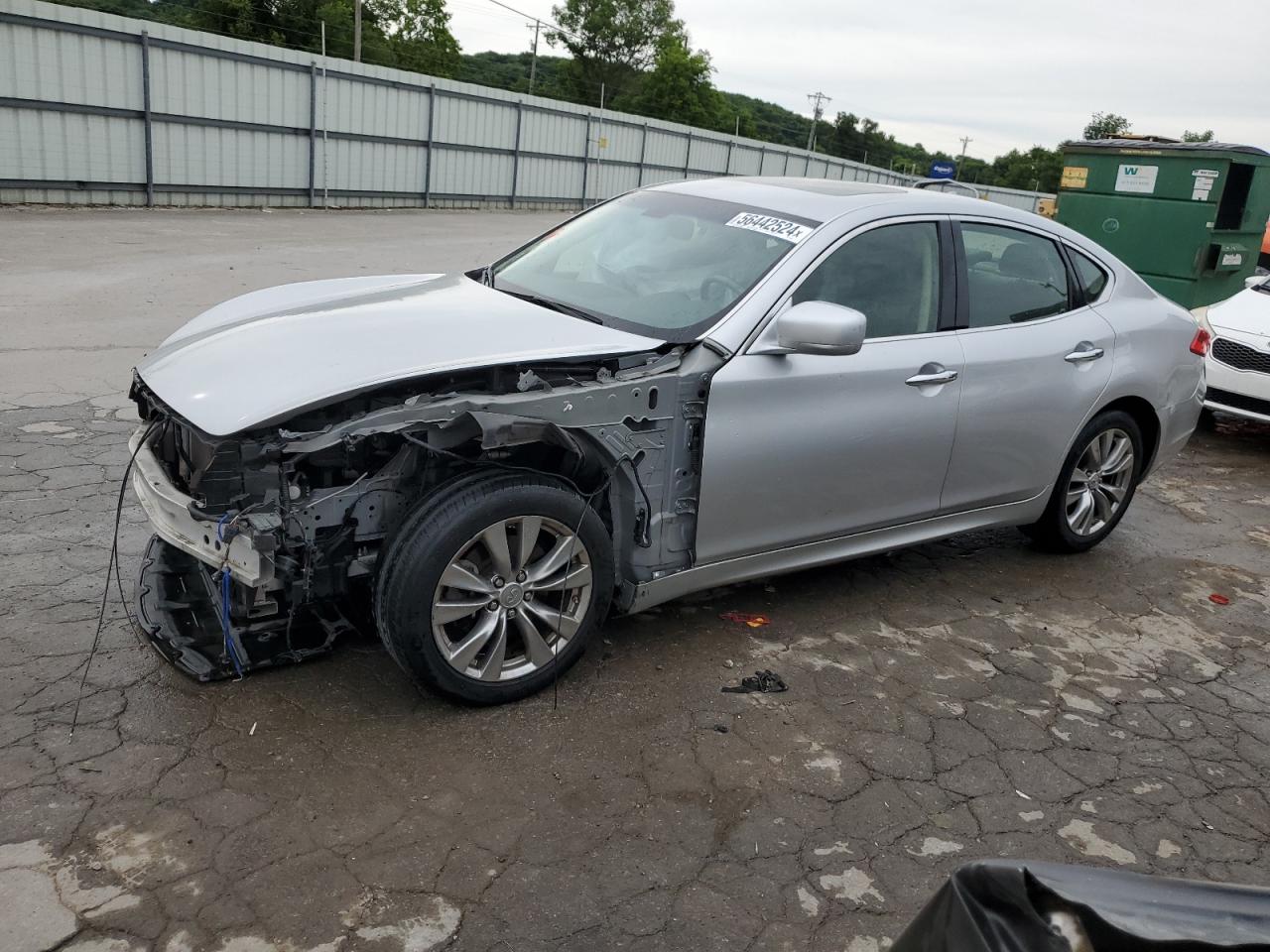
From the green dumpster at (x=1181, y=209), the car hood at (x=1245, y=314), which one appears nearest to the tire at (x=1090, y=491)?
the car hood at (x=1245, y=314)

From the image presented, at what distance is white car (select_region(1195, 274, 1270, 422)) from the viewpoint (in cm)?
759

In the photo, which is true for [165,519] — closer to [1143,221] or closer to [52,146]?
[1143,221]

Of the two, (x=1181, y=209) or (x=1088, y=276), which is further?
(x=1181, y=209)

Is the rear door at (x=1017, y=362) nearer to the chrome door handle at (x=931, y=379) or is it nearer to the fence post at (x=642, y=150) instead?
the chrome door handle at (x=931, y=379)

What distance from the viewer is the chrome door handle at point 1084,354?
4.66 m

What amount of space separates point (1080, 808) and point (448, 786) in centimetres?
194

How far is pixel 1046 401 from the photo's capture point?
4578 mm

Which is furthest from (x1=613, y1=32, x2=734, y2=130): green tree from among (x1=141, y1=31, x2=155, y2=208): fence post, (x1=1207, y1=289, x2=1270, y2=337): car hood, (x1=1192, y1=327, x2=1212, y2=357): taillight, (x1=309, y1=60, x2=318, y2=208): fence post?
(x1=1192, y1=327, x2=1212, y2=357): taillight

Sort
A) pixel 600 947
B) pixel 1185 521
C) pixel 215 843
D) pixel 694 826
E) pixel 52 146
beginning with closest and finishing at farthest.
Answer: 1. pixel 600 947
2. pixel 215 843
3. pixel 694 826
4. pixel 1185 521
5. pixel 52 146

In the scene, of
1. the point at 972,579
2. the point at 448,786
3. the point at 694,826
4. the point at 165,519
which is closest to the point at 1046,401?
A: the point at 972,579

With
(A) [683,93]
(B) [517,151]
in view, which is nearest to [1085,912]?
(B) [517,151]

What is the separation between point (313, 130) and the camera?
19.5 metres

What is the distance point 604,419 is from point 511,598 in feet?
2.14

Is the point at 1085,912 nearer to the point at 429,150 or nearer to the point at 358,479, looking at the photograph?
the point at 358,479
